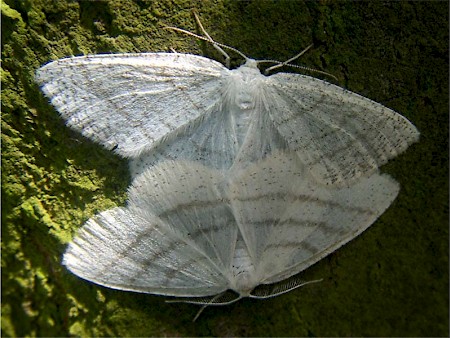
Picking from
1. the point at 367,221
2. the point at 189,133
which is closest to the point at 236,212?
the point at 189,133

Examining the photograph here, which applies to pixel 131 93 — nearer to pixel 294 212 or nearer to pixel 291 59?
pixel 291 59

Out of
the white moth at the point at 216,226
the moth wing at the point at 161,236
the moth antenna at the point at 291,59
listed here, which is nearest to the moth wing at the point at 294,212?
the white moth at the point at 216,226

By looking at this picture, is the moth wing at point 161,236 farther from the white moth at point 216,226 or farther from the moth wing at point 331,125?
the moth wing at point 331,125

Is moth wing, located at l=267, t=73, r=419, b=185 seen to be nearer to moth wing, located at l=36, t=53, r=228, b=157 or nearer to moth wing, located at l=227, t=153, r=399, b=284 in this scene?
moth wing, located at l=227, t=153, r=399, b=284

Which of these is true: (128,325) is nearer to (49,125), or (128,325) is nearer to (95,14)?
(49,125)

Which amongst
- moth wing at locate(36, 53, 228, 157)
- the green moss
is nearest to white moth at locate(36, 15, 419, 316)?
moth wing at locate(36, 53, 228, 157)

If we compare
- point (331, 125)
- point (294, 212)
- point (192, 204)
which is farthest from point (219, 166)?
point (331, 125)
